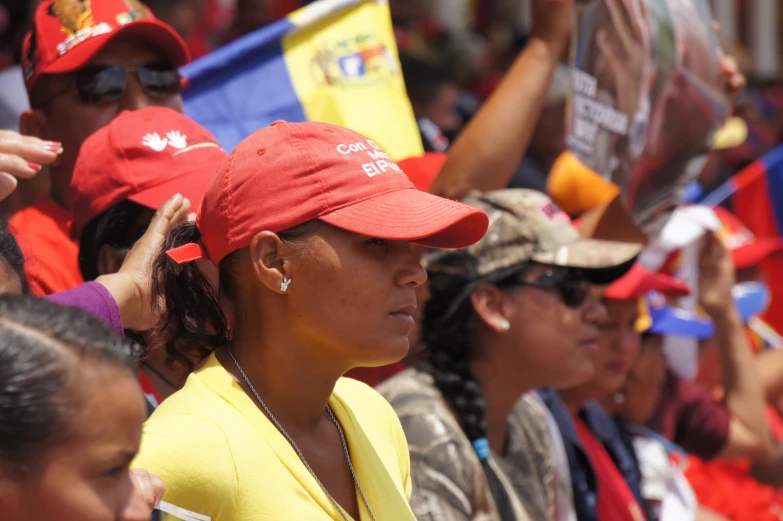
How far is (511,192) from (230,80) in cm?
117

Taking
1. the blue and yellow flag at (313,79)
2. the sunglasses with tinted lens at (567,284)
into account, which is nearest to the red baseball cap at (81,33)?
the blue and yellow flag at (313,79)

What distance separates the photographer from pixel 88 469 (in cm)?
143

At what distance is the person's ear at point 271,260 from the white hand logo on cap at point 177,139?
2.45 feet

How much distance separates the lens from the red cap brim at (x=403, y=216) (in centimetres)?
198

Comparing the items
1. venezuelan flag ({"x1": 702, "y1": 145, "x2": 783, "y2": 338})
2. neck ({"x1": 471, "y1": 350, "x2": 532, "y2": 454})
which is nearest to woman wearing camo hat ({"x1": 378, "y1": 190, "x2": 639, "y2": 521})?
neck ({"x1": 471, "y1": 350, "x2": 532, "y2": 454})

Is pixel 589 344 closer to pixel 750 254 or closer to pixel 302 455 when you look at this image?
pixel 302 455

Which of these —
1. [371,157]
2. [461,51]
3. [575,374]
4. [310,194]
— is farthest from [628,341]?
[461,51]

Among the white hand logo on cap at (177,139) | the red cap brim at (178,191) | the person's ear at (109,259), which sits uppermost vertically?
the white hand logo on cap at (177,139)

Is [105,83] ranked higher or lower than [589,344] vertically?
higher

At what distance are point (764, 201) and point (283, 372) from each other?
4.85 metres

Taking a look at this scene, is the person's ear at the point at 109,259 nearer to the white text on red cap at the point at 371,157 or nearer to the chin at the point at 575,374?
the white text on red cap at the point at 371,157

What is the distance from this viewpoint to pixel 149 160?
2639 mm

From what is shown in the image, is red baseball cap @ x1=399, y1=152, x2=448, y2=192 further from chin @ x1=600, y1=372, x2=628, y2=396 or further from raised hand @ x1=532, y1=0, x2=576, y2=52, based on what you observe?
chin @ x1=600, y1=372, x2=628, y2=396

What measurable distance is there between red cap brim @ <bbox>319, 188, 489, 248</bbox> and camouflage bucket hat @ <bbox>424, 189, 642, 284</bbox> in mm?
1089
